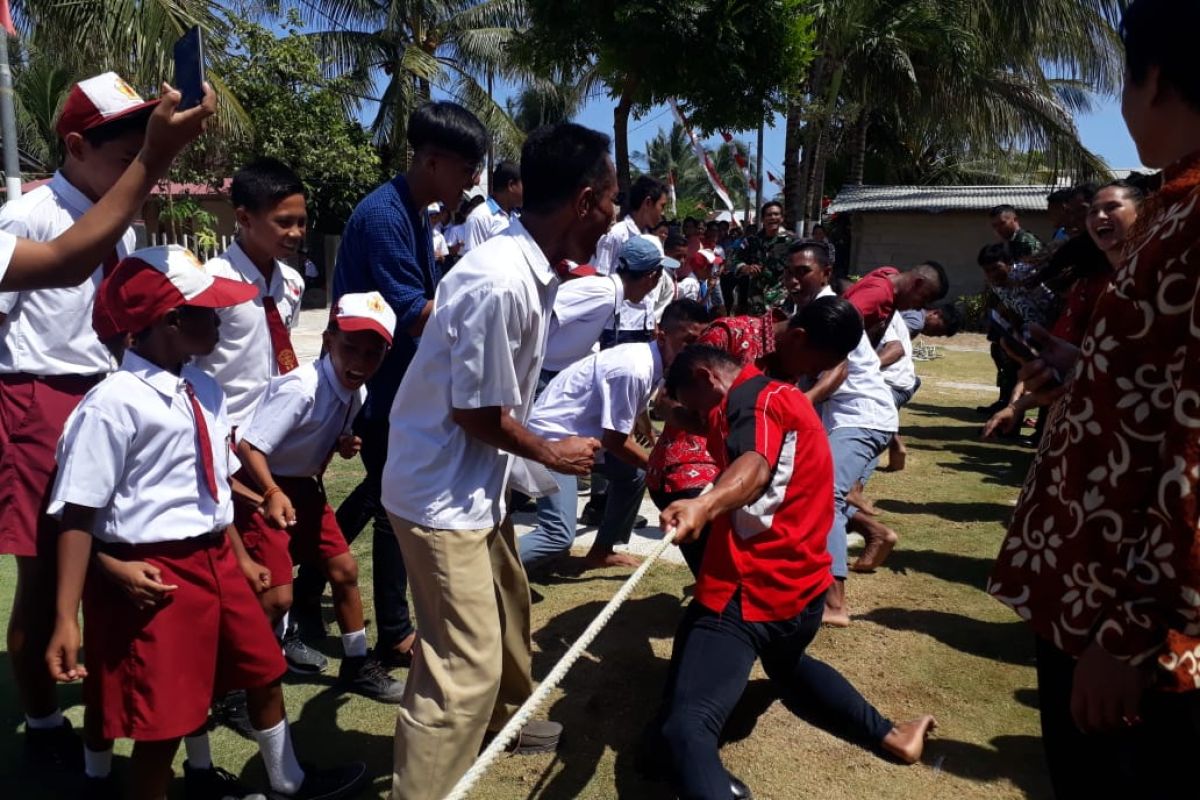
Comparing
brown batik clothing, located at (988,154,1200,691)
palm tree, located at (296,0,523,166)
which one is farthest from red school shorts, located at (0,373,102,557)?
palm tree, located at (296,0,523,166)

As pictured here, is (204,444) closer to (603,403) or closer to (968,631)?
(603,403)

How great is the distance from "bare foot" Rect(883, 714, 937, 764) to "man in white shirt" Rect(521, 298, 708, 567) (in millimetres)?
1639

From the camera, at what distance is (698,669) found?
2.89 meters

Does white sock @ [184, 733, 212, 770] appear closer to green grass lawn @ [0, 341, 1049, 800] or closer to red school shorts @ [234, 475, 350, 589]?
green grass lawn @ [0, 341, 1049, 800]

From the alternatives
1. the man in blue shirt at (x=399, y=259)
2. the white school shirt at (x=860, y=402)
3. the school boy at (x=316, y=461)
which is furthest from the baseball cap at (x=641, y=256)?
the school boy at (x=316, y=461)

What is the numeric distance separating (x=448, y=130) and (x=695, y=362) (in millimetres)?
1249

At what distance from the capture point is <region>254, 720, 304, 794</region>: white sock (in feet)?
8.84

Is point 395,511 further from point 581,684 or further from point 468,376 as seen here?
point 581,684

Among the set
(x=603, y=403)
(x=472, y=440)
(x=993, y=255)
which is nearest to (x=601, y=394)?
(x=603, y=403)

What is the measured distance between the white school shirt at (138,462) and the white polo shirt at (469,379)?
52 cm

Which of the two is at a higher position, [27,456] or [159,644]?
[27,456]

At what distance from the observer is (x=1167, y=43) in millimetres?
1525

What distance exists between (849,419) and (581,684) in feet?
6.47

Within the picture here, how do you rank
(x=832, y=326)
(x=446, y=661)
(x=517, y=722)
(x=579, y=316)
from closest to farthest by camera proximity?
1. (x=517, y=722)
2. (x=446, y=661)
3. (x=832, y=326)
4. (x=579, y=316)
